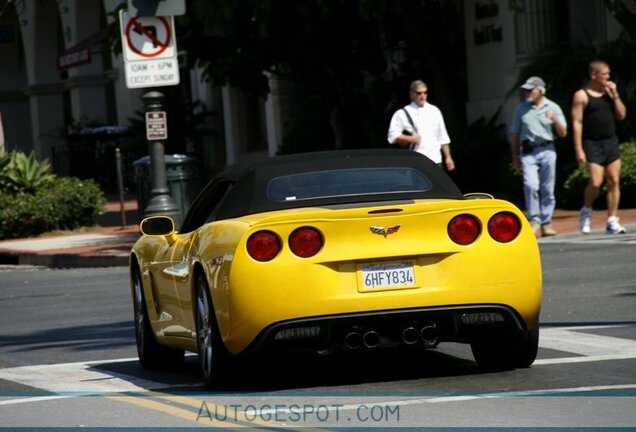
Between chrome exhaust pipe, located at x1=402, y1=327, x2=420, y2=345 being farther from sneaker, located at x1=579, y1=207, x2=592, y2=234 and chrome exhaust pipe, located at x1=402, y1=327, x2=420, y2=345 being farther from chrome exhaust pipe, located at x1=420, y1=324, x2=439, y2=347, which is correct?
sneaker, located at x1=579, y1=207, x2=592, y2=234

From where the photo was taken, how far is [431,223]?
28.5ft

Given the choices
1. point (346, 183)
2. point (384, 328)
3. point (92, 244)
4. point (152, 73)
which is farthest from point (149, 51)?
point (384, 328)

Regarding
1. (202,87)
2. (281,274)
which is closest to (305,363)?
(281,274)

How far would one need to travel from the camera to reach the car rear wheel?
9.14 meters

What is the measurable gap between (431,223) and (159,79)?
37.2 ft

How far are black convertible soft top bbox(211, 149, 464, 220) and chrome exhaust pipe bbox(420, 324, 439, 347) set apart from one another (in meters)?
0.94

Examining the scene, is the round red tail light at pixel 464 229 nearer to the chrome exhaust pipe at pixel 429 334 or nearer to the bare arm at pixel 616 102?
the chrome exhaust pipe at pixel 429 334

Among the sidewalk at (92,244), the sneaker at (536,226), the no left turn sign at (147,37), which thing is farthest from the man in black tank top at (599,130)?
the no left turn sign at (147,37)

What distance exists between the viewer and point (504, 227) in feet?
29.1

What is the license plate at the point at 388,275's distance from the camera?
28.2 ft

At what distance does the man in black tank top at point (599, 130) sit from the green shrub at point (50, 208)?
1131cm

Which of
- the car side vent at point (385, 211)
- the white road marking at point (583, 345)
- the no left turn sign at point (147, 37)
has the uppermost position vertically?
the no left turn sign at point (147, 37)

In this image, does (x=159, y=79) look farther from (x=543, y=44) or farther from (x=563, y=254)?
(x=543, y=44)

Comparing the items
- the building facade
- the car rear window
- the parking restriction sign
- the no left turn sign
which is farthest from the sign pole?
the car rear window
